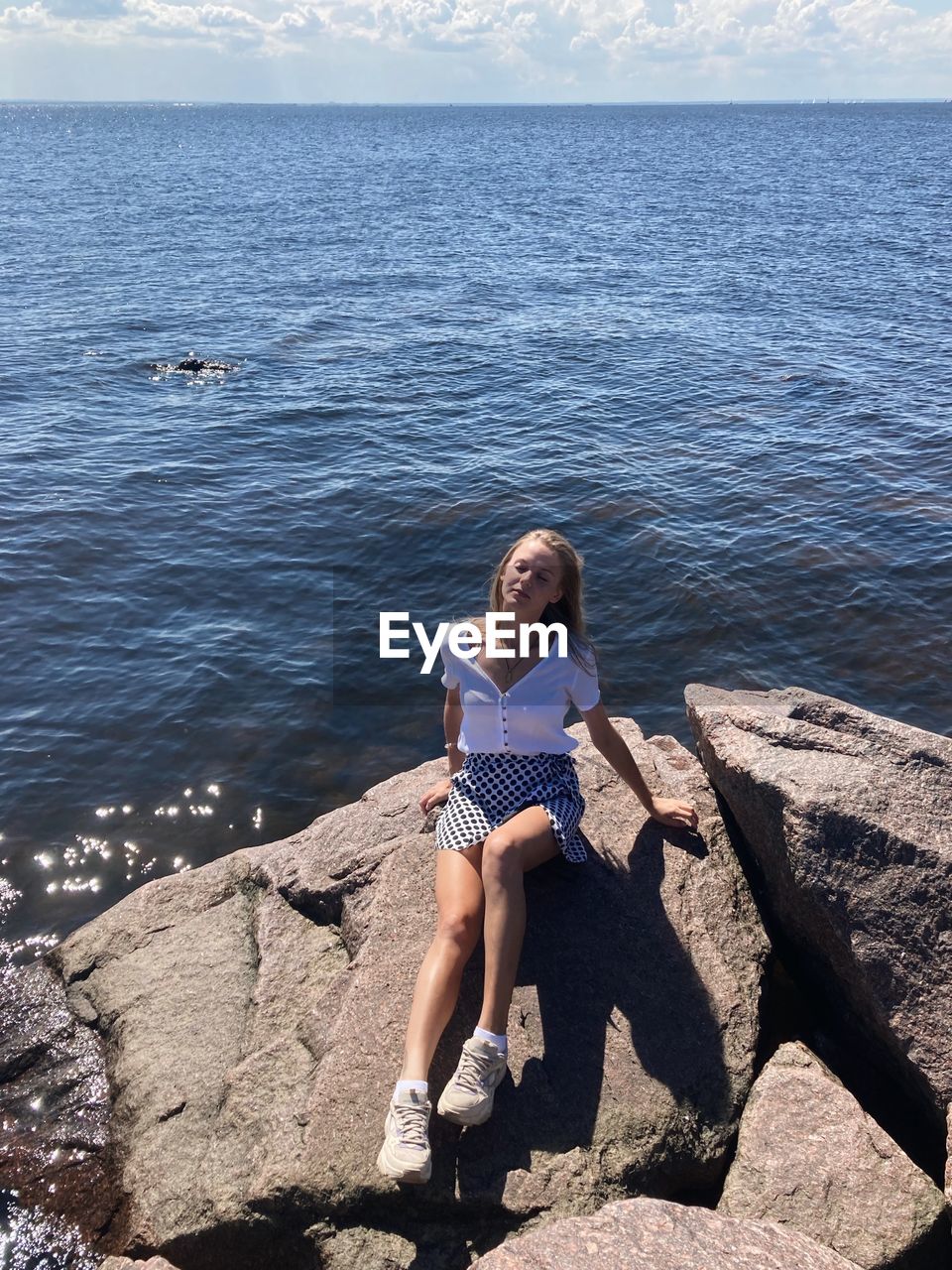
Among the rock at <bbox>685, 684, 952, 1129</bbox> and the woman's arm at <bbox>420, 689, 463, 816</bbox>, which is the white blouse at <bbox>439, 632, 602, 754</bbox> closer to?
the woman's arm at <bbox>420, 689, 463, 816</bbox>

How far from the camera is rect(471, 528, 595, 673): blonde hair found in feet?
21.5

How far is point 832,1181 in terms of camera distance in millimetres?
5180

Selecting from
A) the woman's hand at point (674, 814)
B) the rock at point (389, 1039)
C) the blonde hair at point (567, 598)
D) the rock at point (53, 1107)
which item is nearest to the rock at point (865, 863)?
the woman's hand at point (674, 814)

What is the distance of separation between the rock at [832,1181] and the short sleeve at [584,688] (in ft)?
8.31

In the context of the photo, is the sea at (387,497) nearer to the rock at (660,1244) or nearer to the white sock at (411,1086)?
the white sock at (411,1086)

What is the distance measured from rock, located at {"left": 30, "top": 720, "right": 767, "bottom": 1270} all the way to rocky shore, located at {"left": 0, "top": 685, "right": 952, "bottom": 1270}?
0.06ft

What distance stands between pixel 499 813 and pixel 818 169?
3696 inches

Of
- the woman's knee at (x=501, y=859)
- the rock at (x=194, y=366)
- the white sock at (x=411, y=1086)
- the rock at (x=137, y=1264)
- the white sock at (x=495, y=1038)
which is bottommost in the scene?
the rock at (x=137, y=1264)

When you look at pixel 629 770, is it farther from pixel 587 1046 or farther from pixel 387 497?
pixel 387 497

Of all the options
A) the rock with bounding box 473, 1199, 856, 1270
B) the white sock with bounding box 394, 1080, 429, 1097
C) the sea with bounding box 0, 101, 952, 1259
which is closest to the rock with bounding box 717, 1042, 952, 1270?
Result: the rock with bounding box 473, 1199, 856, 1270

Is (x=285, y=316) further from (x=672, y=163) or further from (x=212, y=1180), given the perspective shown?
(x=672, y=163)

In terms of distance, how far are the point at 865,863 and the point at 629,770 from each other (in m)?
1.61

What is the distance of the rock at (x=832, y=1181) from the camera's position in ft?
16.3

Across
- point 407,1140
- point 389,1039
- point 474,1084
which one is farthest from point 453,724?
point 407,1140
